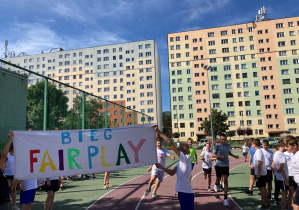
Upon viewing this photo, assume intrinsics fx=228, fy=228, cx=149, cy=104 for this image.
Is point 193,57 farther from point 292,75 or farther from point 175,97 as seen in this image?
point 292,75

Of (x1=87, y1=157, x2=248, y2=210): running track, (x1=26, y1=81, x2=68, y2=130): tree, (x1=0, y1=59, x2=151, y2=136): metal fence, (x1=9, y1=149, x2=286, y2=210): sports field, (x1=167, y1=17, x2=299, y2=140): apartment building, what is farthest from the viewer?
(x1=167, y1=17, x2=299, y2=140): apartment building

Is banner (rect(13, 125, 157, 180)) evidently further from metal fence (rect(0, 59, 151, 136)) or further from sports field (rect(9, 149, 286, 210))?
metal fence (rect(0, 59, 151, 136))

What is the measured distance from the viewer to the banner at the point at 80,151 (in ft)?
15.9

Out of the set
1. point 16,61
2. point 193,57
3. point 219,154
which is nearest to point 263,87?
point 193,57

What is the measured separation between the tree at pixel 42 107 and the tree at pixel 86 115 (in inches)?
23.8

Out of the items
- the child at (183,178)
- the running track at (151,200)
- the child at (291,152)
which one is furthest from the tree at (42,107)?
the child at (291,152)

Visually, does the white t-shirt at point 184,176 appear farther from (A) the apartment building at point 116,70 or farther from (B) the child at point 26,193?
(A) the apartment building at point 116,70

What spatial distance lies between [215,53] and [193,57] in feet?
21.4

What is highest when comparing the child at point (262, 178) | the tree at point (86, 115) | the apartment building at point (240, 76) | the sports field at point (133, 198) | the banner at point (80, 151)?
the apartment building at point (240, 76)

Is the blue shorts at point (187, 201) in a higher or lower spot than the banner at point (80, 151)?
lower

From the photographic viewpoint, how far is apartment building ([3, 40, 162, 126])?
239ft

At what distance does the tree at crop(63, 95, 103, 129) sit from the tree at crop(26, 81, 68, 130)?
605mm

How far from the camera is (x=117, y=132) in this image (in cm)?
555

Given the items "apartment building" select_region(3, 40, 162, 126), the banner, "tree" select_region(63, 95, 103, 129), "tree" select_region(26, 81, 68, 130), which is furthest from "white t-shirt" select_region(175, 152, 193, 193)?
"apartment building" select_region(3, 40, 162, 126)
